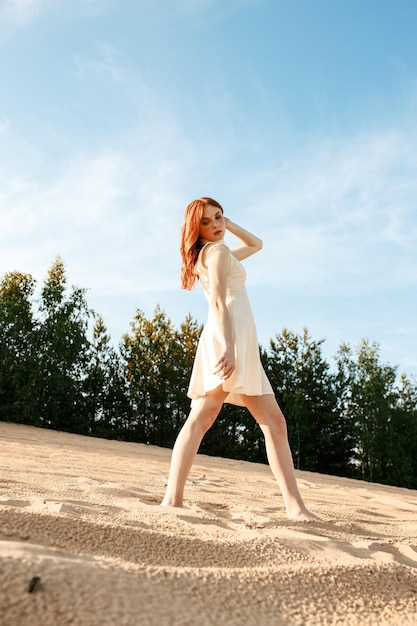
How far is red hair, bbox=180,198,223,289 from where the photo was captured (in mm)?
3082

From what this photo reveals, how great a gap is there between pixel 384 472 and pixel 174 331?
427 inches

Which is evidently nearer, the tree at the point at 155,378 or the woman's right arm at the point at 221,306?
the woman's right arm at the point at 221,306

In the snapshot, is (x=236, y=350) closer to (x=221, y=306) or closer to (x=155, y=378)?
(x=221, y=306)

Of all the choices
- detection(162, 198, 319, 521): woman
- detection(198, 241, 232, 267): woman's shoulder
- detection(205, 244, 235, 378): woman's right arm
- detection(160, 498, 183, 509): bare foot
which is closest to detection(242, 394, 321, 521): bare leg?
detection(162, 198, 319, 521): woman

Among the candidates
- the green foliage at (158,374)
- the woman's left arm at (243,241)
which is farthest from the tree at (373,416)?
the woman's left arm at (243,241)

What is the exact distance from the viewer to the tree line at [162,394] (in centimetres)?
2105

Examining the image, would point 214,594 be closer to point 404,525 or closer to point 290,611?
point 290,611

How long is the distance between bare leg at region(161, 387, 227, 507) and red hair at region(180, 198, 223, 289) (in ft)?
2.25

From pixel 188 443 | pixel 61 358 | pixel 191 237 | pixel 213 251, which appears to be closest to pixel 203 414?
pixel 188 443

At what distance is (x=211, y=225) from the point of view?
3.09 meters

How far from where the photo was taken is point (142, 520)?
211cm

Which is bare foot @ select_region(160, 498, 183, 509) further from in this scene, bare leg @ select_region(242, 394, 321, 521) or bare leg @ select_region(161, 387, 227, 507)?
bare leg @ select_region(242, 394, 321, 521)

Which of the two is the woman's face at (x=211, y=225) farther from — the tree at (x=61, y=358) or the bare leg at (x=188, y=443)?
the tree at (x=61, y=358)

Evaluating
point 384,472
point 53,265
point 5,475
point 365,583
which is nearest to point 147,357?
point 53,265
